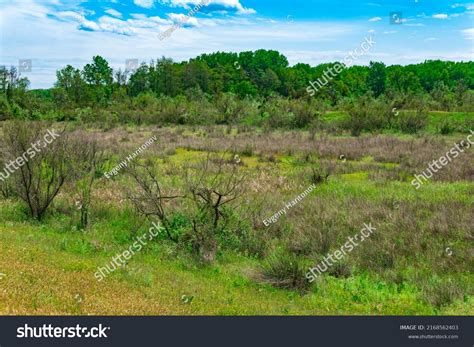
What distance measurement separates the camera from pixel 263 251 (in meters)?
13.9

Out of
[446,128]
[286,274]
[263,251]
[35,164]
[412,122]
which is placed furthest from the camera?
[412,122]

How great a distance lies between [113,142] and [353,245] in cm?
2497

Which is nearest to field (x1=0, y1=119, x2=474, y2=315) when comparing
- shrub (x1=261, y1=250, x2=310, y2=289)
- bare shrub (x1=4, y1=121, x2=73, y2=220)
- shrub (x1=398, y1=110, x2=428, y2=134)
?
shrub (x1=261, y1=250, x2=310, y2=289)

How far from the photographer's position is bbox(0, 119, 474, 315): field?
29.3ft

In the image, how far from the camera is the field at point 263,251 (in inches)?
352

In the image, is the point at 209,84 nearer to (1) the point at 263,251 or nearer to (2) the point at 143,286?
(1) the point at 263,251

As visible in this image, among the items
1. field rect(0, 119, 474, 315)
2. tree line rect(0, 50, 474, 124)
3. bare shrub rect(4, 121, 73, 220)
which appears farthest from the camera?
tree line rect(0, 50, 474, 124)

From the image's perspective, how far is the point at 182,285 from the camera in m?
10.4

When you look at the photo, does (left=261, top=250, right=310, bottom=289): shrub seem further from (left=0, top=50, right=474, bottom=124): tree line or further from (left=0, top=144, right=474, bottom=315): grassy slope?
(left=0, top=50, right=474, bottom=124): tree line

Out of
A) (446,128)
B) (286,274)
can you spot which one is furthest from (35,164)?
(446,128)

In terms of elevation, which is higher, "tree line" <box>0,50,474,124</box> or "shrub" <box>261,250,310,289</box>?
"tree line" <box>0,50,474,124</box>

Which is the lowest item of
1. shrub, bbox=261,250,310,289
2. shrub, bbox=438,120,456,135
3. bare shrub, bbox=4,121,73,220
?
shrub, bbox=261,250,310,289
